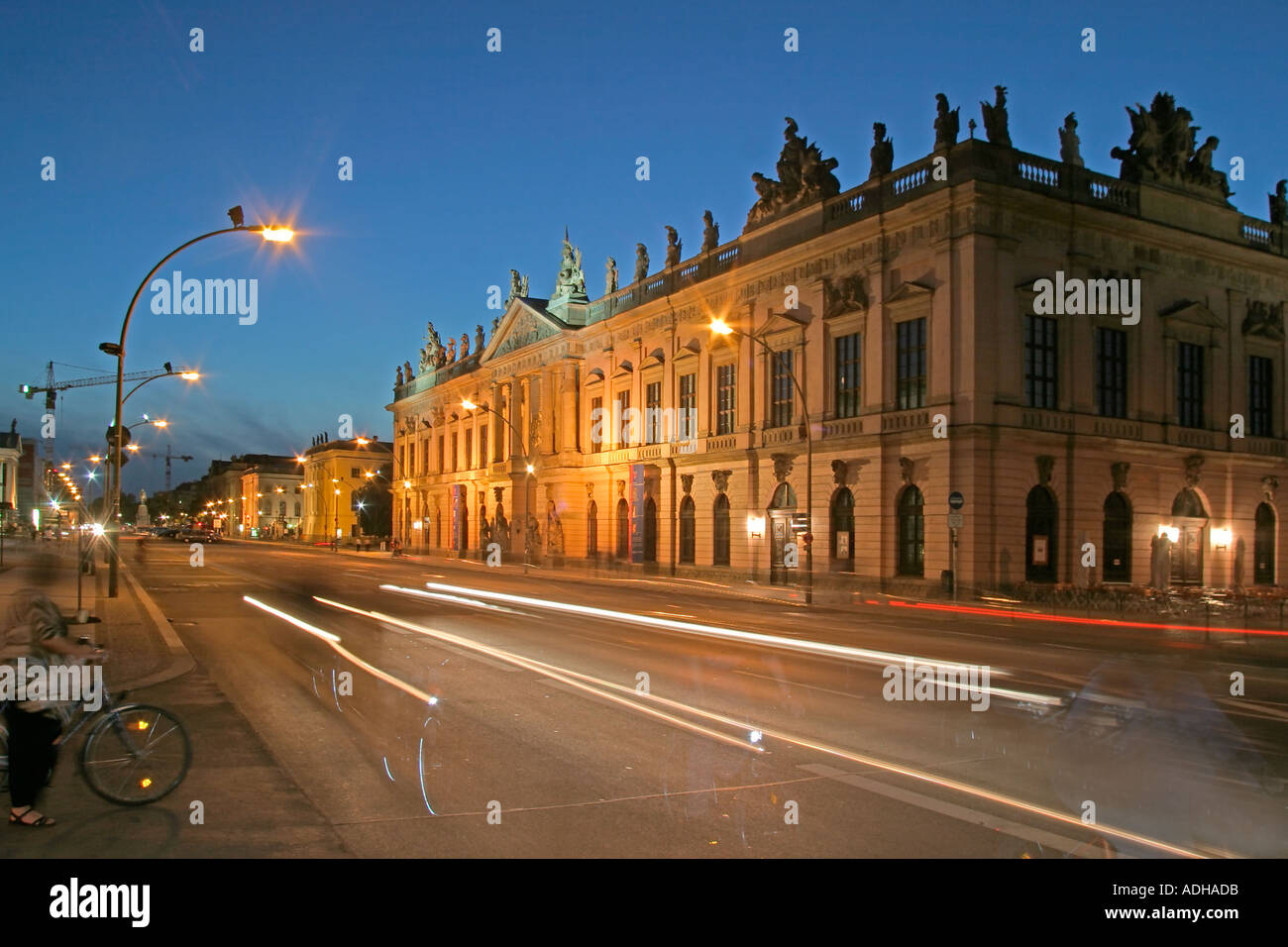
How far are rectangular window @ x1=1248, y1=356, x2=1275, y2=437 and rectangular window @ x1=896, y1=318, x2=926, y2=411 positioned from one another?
15.7 m

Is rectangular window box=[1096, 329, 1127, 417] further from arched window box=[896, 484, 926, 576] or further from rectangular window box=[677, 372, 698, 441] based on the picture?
rectangular window box=[677, 372, 698, 441]

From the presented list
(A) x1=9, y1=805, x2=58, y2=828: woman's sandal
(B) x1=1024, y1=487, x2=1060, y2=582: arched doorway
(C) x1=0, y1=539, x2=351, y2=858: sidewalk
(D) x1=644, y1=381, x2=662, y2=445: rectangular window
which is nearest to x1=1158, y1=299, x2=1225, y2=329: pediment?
(B) x1=1024, y1=487, x2=1060, y2=582: arched doorway

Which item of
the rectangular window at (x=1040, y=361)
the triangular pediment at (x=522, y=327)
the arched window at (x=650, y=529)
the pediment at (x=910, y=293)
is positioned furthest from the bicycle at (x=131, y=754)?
the triangular pediment at (x=522, y=327)

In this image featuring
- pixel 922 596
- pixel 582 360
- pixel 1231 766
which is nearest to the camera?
pixel 1231 766

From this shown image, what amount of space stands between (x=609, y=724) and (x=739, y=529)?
113 ft

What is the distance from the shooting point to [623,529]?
182 feet

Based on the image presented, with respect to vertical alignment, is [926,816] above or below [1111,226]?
below

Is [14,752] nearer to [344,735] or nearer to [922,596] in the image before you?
[344,735]

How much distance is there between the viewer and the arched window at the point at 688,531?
4856 cm

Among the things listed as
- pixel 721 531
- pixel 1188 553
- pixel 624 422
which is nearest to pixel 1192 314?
pixel 1188 553

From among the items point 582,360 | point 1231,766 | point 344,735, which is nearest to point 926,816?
point 1231,766

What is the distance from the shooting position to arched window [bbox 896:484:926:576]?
34906 millimetres

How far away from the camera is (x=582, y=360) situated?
6091 cm
